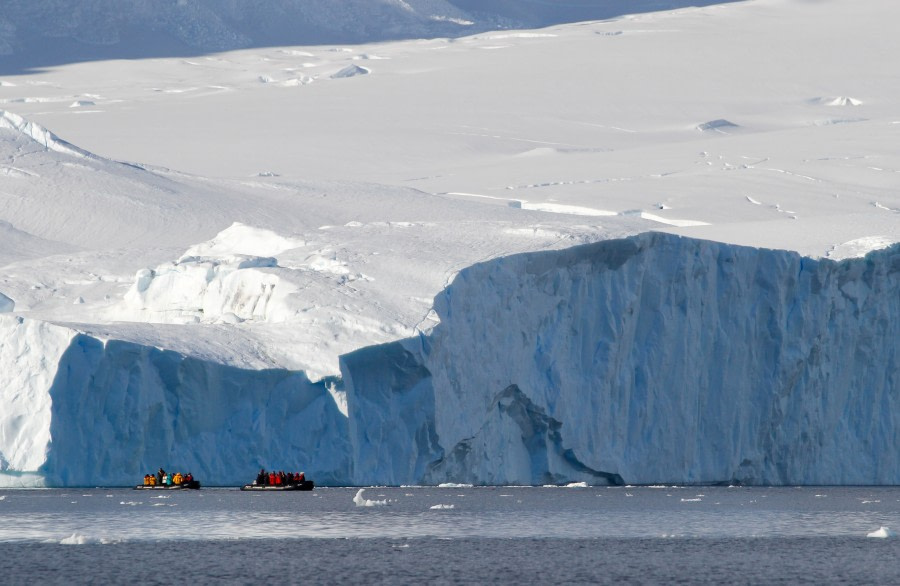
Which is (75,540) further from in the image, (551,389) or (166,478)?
(551,389)

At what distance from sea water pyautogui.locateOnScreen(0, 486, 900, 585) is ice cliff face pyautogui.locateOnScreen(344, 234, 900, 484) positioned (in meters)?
0.88

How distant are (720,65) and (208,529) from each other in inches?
1831

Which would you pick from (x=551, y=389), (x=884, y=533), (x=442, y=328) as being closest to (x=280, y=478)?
(x=442, y=328)

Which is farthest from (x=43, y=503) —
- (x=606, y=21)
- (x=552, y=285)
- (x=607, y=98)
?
(x=606, y=21)

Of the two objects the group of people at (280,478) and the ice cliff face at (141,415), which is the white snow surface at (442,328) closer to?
the ice cliff face at (141,415)

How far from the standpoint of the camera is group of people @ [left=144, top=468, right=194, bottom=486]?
22344 millimetres

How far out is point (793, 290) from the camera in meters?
26.3

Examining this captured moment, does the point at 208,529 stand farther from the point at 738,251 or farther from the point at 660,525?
the point at 738,251

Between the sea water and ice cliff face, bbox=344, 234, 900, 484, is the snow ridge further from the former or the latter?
ice cliff face, bbox=344, 234, 900, 484

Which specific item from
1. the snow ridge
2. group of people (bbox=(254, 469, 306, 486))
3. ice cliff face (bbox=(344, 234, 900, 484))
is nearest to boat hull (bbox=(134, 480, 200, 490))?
group of people (bbox=(254, 469, 306, 486))

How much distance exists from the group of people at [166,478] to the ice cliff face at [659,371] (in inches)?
115

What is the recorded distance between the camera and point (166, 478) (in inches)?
885

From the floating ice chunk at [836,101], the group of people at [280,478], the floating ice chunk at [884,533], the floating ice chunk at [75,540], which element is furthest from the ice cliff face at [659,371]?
the floating ice chunk at [836,101]

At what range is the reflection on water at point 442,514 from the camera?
19016 mm
